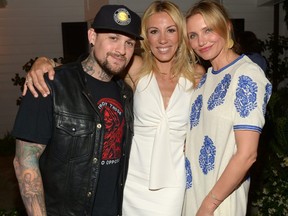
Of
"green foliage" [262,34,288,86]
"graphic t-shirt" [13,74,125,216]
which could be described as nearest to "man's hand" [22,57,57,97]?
"graphic t-shirt" [13,74,125,216]

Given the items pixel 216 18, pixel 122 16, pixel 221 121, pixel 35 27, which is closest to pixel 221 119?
pixel 221 121

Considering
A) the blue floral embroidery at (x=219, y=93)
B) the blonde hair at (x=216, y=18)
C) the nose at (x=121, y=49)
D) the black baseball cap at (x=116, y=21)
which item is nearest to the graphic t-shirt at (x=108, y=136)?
the nose at (x=121, y=49)

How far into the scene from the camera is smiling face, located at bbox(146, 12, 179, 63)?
9.53 ft

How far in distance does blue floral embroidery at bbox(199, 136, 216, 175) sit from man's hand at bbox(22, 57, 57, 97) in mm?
1057

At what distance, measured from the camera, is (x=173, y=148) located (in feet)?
9.21

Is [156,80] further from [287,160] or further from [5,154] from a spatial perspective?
[5,154]

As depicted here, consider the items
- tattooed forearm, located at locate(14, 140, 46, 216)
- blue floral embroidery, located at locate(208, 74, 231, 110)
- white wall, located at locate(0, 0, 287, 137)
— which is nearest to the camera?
tattooed forearm, located at locate(14, 140, 46, 216)

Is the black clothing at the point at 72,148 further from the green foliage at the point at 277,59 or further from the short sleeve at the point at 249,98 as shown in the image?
the green foliage at the point at 277,59

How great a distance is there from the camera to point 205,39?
2420mm

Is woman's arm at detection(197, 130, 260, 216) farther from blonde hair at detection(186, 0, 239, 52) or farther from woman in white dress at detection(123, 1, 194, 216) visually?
blonde hair at detection(186, 0, 239, 52)

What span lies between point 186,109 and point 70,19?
23.4ft

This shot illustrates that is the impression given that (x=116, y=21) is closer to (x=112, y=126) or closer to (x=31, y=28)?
(x=112, y=126)

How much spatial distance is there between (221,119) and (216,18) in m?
0.65

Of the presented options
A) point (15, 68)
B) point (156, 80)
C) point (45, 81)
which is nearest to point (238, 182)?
point (156, 80)
